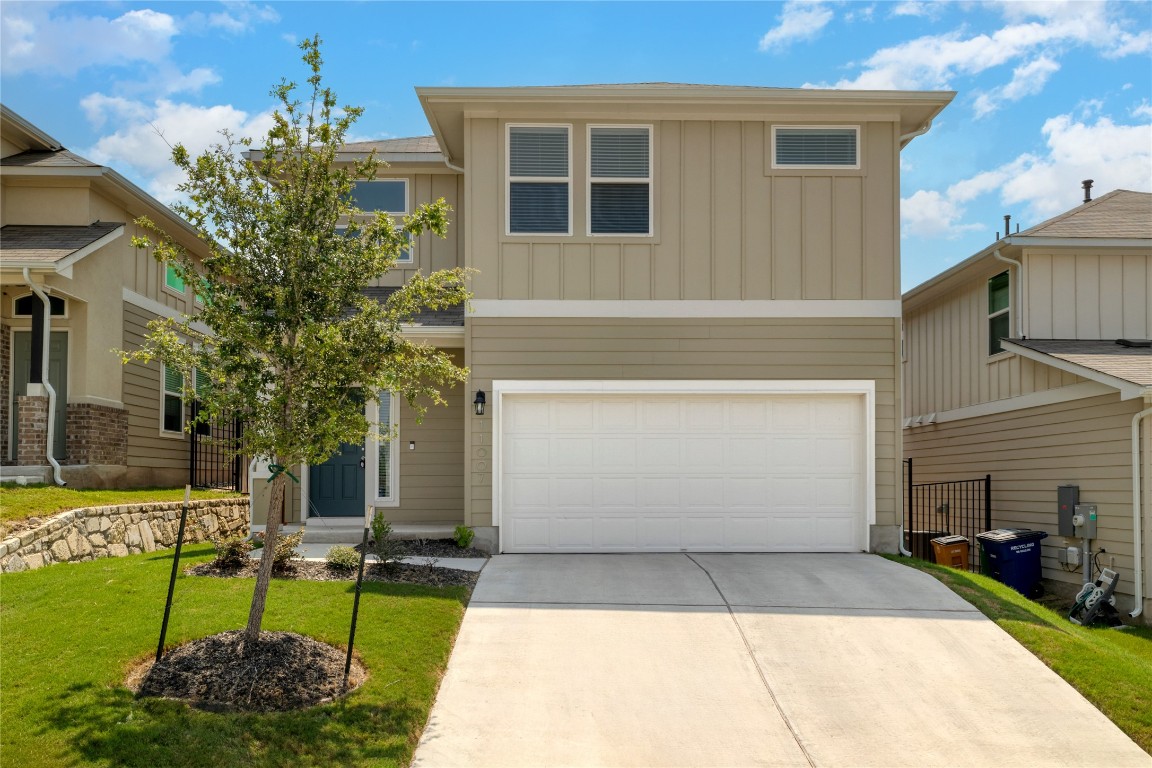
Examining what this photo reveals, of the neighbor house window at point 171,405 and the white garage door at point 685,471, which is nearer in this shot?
the white garage door at point 685,471

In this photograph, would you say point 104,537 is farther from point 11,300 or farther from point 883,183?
point 883,183

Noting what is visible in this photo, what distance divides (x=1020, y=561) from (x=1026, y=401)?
7.79 feet

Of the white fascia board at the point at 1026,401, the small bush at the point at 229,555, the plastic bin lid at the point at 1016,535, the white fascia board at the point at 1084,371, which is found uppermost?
the white fascia board at the point at 1084,371

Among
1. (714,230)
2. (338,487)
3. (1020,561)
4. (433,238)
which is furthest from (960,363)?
(338,487)

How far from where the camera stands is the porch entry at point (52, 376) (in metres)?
12.8

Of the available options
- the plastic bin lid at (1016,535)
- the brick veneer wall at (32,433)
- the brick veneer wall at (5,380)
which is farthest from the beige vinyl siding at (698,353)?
the brick veneer wall at (5,380)

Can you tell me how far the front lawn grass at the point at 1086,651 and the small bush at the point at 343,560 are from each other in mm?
6406

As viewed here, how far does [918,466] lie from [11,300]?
1548 centimetres

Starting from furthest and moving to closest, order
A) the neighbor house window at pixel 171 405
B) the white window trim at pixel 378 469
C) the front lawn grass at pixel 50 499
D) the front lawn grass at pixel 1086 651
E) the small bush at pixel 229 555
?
the neighbor house window at pixel 171 405 < the white window trim at pixel 378 469 < the front lawn grass at pixel 50 499 < the small bush at pixel 229 555 < the front lawn grass at pixel 1086 651

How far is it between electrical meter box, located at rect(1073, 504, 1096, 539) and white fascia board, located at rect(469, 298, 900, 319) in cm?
348

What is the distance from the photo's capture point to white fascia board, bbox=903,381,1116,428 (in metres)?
11.7

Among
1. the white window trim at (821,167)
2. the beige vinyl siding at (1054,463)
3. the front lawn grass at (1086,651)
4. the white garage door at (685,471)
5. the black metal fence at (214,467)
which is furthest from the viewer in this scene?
the black metal fence at (214,467)

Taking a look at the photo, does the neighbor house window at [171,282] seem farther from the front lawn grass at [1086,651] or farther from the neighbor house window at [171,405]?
the front lawn grass at [1086,651]

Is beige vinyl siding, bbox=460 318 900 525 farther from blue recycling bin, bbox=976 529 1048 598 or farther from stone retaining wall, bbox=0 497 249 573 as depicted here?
stone retaining wall, bbox=0 497 249 573
